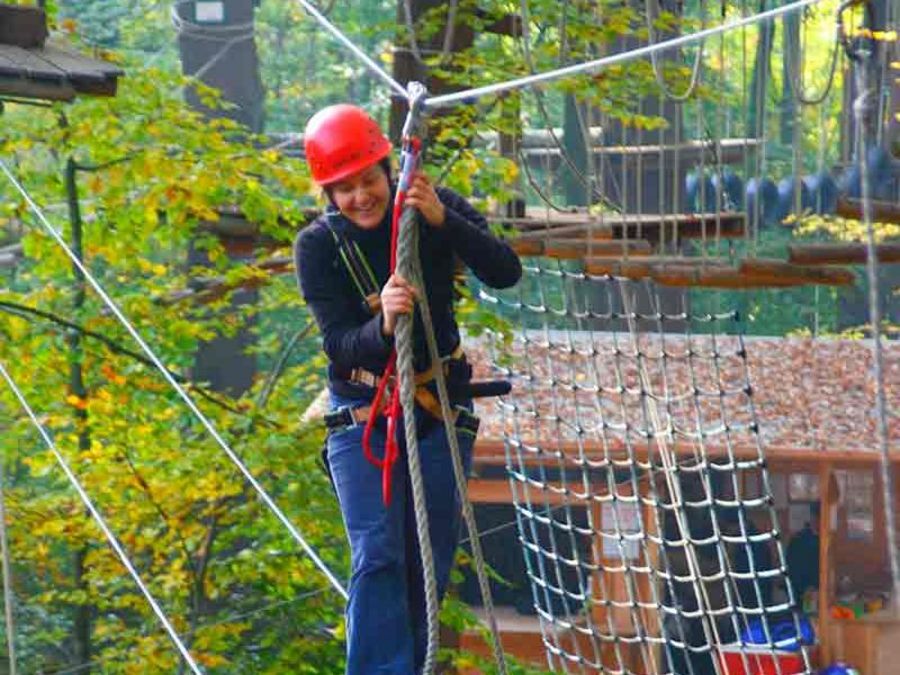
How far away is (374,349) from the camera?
4145 mm

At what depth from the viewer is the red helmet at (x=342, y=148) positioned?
4.12 meters

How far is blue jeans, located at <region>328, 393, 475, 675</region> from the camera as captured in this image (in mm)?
4336

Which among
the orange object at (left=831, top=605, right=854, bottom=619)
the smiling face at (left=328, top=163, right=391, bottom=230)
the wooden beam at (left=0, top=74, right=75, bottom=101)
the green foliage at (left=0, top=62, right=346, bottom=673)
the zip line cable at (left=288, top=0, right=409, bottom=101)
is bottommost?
the orange object at (left=831, top=605, right=854, bottom=619)

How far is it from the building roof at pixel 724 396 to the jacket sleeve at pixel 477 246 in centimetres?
674

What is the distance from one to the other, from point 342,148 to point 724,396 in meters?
8.77

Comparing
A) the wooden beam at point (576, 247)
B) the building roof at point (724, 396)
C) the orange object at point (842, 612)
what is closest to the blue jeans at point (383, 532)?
the wooden beam at point (576, 247)

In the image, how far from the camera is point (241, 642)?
1011 centimetres

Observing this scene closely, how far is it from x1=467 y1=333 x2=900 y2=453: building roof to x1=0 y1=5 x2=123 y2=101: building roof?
5.42 meters

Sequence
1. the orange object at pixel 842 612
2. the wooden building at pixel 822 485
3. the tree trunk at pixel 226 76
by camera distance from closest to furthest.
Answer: the wooden building at pixel 822 485, the orange object at pixel 842 612, the tree trunk at pixel 226 76

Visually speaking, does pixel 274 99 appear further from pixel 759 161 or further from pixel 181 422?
pixel 759 161

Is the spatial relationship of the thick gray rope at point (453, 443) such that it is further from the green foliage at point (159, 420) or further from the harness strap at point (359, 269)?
the green foliage at point (159, 420)

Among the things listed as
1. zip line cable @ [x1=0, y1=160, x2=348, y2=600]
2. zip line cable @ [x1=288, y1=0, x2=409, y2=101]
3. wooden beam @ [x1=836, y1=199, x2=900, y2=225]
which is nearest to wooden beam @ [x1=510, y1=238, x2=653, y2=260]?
wooden beam @ [x1=836, y1=199, x2=900, y2=225]

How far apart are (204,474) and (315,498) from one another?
1.86 feet

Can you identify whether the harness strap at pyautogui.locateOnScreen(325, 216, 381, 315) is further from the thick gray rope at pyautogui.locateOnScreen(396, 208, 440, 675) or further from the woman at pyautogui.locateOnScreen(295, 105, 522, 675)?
the thick gray rope at pyautogui.locateOnScreen(396, 208, 440, 675)
